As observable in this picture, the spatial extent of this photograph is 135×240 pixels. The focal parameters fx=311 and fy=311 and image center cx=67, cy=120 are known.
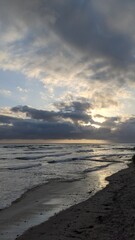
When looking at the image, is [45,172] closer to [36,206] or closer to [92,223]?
[36,206]

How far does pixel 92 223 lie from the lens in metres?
11.7

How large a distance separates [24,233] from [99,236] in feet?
9.16

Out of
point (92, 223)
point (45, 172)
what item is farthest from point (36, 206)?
point (45, 172)

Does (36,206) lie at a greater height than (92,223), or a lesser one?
lesser

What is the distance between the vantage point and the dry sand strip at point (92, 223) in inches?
399

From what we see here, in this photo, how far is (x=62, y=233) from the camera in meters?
10.6

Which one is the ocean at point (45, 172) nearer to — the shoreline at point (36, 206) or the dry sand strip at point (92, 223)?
the shoreline at point (36, 206)

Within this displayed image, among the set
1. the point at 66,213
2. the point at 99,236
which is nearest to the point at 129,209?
the point at 66,213

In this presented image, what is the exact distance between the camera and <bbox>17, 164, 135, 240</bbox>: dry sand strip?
1012 cm

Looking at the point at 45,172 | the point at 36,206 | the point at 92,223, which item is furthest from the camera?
the point at 45,172

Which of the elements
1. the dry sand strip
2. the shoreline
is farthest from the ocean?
the dry sand strip

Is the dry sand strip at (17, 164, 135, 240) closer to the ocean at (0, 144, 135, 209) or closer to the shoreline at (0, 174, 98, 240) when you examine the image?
the shoreline at (0, 174, 98, 240)

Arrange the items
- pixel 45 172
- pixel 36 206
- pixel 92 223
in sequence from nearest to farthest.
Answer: pixel 92 223 → pixel 36 206 → pixel 45 172

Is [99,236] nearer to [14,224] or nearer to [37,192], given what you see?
[14,224]
